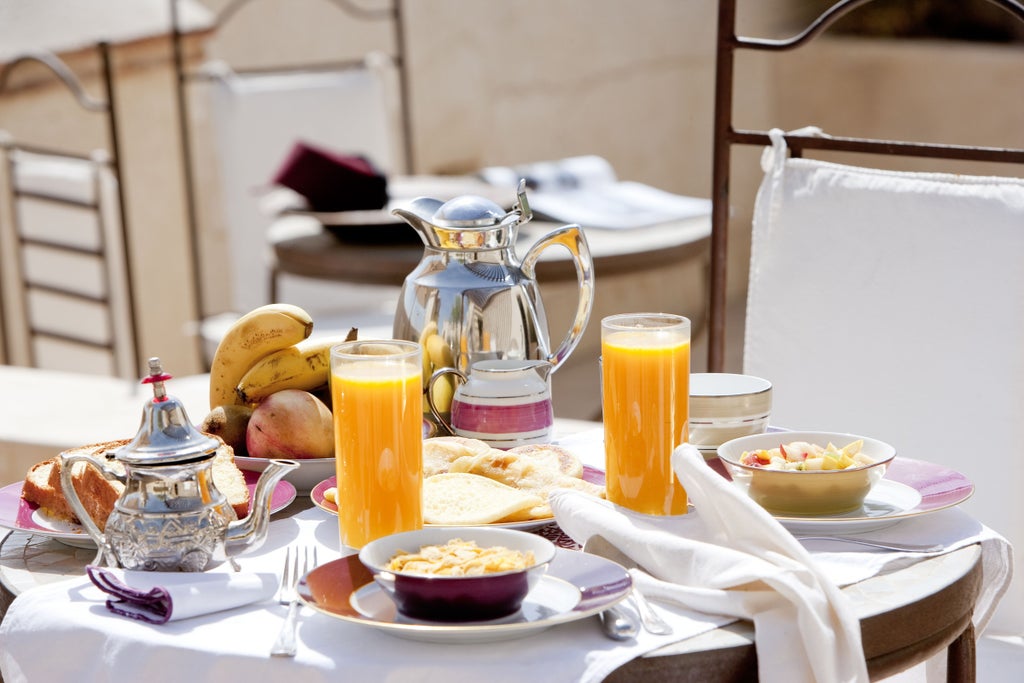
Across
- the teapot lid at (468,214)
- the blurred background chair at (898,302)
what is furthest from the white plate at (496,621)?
the blurred background chair at (898,302)

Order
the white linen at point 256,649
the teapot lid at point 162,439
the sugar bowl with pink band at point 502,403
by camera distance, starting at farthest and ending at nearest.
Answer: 1. the sugar bowl with pink band at point 502,403
2. the teapot lid at point 162,439
3. the white linen at point 256,649

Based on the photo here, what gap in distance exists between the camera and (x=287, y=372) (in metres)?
1.22

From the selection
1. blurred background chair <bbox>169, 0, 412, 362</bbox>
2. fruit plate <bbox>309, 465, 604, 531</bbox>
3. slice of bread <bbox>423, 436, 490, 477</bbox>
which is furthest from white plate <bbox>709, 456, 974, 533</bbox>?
blurred background chair <bbox>169, 0, 412, 362</bbox>

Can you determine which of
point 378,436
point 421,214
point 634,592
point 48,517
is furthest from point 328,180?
point 634,592

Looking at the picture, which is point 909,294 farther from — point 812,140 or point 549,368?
point 549,368

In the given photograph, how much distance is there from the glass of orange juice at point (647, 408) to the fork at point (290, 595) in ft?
0.82

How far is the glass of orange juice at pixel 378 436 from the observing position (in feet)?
3.03

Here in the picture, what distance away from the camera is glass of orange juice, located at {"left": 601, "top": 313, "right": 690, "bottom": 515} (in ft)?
3.26

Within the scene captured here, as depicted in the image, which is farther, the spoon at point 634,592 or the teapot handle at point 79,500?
the teapot handle at point 79,500

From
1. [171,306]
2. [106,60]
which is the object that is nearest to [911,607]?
[106,60]

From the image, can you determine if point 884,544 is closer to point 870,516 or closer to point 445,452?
point 870,516

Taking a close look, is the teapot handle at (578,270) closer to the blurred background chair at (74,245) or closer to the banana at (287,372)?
the banana at (287,372)

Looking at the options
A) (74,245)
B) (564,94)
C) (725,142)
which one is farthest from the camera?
(564,94)

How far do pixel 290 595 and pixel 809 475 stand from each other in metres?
→ 0.40
